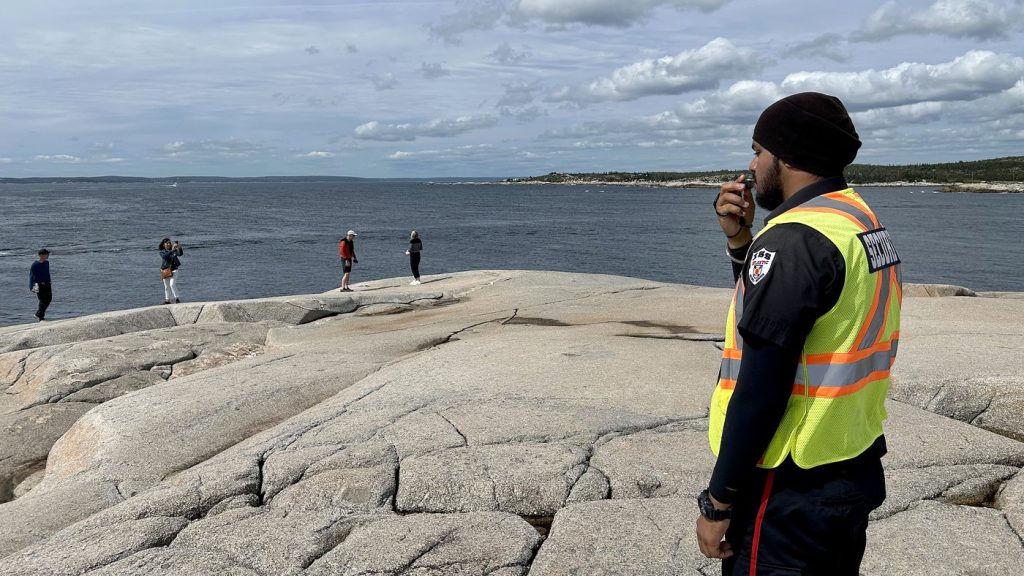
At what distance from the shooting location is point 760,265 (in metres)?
2.40

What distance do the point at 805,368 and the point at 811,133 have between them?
2.50 feet

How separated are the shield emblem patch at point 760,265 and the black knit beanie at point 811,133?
41 cm

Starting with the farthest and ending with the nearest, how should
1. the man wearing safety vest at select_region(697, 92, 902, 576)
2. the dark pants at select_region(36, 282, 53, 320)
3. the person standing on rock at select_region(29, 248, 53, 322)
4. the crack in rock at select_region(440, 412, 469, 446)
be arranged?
the dark pants at select_region(36, 282, 53, 320) < the person standing on rock at select_region(29, 248, 53, 322) < the crack in rock at select_region(440, 412, 469, 446) < the man wearing safety vest at select_region(697, 92, 902, 576)

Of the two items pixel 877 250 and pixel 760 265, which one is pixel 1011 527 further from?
pixel 760 265

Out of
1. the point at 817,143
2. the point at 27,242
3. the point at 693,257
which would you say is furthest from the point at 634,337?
the point at 27,242

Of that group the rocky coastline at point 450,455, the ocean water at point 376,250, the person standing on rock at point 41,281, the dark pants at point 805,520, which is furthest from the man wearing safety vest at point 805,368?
the ocean water at point 376,250

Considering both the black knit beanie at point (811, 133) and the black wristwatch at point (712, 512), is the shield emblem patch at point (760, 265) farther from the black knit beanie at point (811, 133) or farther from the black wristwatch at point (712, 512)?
the black wristwatch at point (712, 512)

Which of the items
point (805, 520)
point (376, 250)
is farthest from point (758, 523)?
point (376, 250)

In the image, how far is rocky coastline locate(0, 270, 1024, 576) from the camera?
470 centimetres

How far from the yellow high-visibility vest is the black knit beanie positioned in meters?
0.13

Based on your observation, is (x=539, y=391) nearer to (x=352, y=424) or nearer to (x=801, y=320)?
(x=352, y=424)

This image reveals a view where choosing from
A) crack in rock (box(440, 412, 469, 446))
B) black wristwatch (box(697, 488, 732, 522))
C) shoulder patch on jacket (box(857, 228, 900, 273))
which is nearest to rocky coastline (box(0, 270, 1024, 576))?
crack in rock (box(440, 412, 469, 446))

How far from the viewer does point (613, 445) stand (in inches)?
240

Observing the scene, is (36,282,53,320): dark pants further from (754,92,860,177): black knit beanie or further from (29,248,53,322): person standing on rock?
(754,92,860,177): black knit beanie
